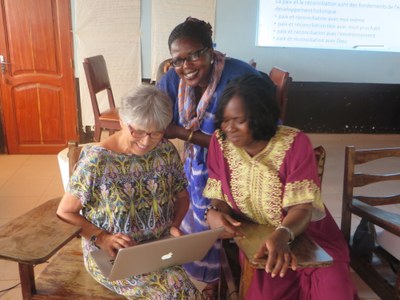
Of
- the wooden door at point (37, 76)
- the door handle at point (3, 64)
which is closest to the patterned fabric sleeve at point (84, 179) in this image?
the wooden door at point (37, 76)

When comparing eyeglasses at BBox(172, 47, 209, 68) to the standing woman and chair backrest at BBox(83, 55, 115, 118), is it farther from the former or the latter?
chair backrest at BBox(83, 55, 115, 118)

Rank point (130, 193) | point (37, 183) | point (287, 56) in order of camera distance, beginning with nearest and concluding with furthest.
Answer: point (130, 193) → point (37, 183) → point (287, 56)

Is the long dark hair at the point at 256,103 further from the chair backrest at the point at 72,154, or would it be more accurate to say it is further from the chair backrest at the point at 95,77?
the chair backrest at the point at 95,77

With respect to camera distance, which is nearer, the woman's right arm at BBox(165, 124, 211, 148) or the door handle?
the woman's right arm at BBox(165, 124, 211, 148)

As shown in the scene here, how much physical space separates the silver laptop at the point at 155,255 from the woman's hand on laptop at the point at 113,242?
0.13 feet

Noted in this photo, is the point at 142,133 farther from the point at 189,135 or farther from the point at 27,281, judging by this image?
the point at 27,281

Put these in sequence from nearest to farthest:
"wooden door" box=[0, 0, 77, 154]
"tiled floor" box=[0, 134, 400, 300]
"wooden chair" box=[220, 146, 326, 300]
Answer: "wooden chair" box=[220, 146, 326, 300] < "tiled floor" box=[0, 134, 400, 300] < "wooden door" box=[0, 0, 77, 154]

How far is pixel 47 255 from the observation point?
1106 millimetres

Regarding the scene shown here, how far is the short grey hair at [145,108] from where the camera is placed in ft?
4.06

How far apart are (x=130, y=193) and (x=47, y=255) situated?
1.15 feet

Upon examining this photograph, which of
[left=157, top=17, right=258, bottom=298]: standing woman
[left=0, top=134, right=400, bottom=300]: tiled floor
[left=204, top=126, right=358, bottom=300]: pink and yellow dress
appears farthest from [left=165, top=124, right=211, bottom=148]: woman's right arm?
[left=0, top=134, right=400, bottom=300]: tiled floor

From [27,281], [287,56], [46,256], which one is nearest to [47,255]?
[46,256]

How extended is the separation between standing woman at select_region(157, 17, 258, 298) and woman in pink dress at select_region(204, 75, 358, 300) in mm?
319

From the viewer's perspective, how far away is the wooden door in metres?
3.87
